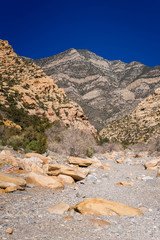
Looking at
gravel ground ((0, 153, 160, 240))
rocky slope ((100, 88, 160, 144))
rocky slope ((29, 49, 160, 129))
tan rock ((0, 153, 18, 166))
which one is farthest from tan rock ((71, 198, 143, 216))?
rocky slope ((29, 49, 160, 129))

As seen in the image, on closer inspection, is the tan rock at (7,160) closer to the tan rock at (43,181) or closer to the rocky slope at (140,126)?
the tan rock at (43,181)

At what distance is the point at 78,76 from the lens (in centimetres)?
11900

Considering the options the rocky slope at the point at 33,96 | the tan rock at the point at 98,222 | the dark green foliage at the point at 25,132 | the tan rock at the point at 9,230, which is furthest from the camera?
the rocky slope at the point at 33,96

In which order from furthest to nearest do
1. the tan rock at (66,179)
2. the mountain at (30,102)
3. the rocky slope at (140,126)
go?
the rocky slope at (140,126), the mountain at (30,102), the tan rock at (66,179)

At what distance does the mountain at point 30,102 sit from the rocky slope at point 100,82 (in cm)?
2949

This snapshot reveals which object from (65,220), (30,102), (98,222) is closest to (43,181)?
(65,220)

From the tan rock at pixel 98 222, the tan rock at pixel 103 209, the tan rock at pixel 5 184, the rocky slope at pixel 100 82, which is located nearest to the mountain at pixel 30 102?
the tan rock at pixel 5 184

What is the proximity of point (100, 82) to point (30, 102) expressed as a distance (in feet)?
274

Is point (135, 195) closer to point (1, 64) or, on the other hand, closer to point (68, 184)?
point (68, 184)

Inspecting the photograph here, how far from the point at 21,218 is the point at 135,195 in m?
3.98

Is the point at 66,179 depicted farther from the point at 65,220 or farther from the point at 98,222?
the point at 98,222

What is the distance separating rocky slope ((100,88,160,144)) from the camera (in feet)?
133

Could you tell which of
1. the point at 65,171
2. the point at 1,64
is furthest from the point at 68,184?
the point at 1,64

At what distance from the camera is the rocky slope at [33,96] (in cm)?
2690
